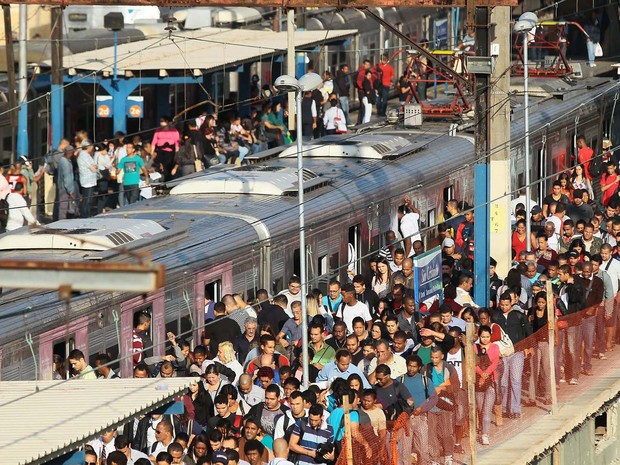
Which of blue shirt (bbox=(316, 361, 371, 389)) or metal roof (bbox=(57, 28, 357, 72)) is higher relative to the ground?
metal roof (bbox=(57, 28, 357, 72))

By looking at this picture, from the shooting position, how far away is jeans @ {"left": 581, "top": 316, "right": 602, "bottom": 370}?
18.9m

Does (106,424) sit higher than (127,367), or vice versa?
(106,424)

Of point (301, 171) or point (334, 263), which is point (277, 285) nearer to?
point (334, 263)

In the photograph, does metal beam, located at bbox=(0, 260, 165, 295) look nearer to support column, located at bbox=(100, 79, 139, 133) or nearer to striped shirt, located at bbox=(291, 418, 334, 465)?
striped shirt, located at bbox=(291, 418, 334, 465)

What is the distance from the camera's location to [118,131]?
3241cm

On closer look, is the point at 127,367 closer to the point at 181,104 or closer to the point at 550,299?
the point at 550,299

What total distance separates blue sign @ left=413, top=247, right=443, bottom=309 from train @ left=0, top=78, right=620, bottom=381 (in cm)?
77

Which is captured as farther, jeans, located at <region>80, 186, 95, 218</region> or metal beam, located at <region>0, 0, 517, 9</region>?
jeans, located at <region>80, 186, 95, 218</region>

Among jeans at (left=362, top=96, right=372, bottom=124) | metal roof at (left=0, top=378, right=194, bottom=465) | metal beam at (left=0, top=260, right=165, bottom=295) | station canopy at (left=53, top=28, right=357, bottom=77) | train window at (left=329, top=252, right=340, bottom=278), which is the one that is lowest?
jeans at (left=362, top=96, right=372, bottom=124)

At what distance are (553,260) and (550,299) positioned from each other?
3988 millimetres

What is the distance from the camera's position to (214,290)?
66.7ft

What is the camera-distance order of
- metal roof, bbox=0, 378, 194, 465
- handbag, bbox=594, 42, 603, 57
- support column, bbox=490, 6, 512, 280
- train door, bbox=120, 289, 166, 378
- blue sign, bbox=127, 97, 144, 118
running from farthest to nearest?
handbag, bbox=594, 42, 603, 57, blue sign, bbox=127, 97, 144, 118, support column, bbox=490, 6, 512, 280, train door, bbox=120, 289, 166, 378, metal roof, bbox=0, 378, 194, 465

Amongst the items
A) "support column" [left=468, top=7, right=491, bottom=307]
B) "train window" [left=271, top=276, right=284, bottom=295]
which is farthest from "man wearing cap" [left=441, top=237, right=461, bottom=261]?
"train window" [left=271, top=276, right=284, bottom=295]

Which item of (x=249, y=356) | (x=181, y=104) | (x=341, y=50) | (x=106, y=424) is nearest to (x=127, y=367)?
(x=249, y=356)
